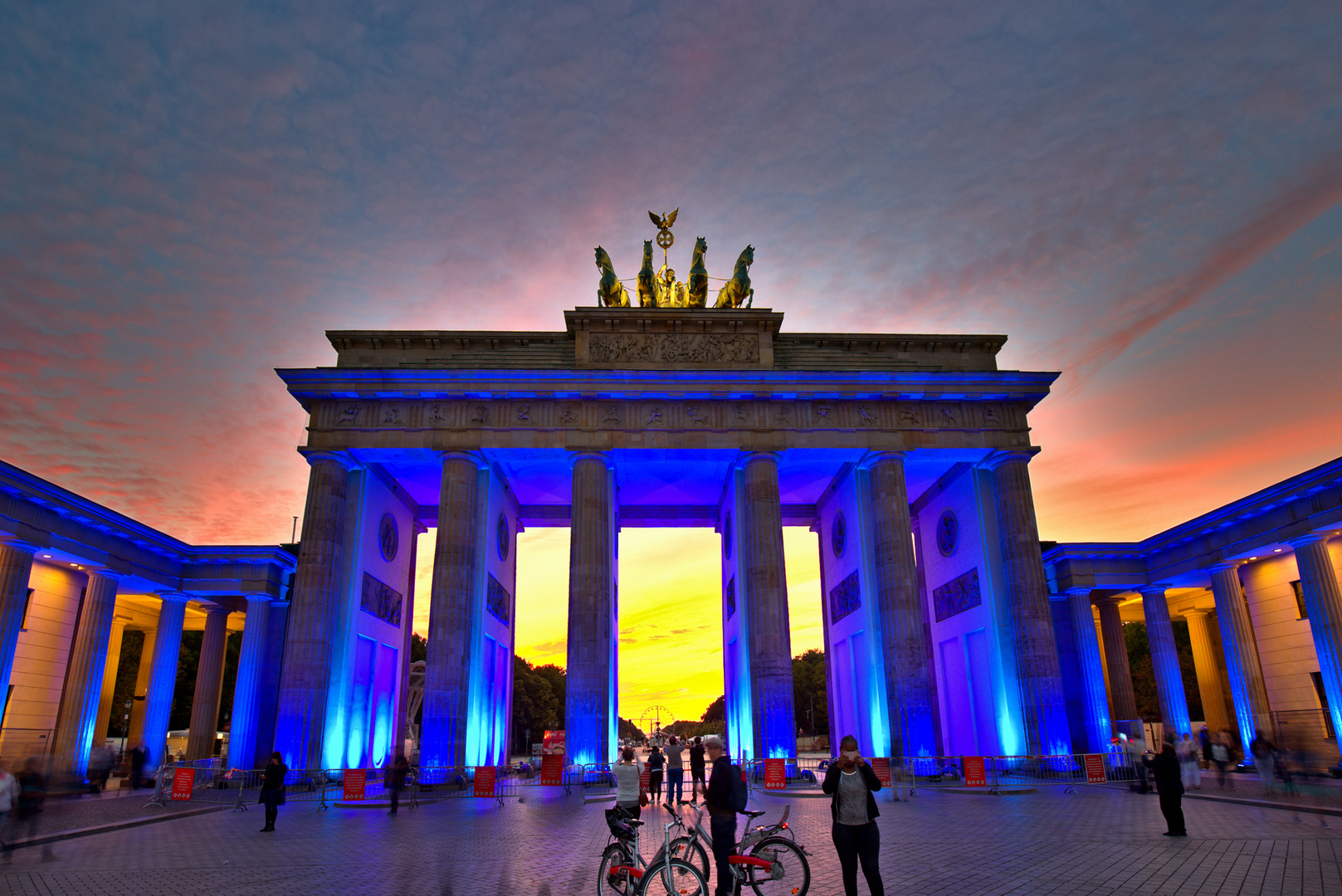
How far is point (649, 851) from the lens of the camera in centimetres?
1295

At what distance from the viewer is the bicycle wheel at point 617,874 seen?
8406 mm

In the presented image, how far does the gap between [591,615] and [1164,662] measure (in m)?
28.1

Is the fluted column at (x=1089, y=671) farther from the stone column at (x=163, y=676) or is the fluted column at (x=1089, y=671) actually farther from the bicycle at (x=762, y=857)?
the stone column at (x=163, y=676)

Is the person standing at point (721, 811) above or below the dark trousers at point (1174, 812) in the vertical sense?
above

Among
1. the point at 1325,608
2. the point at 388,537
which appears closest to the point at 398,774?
the point at 388,537

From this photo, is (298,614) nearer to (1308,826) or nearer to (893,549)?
(893,549)

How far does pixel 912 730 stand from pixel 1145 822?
45.4 feet

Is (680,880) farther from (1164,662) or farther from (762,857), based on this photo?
(1164,662)

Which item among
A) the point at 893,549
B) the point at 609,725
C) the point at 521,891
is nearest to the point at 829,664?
the point at 893,549

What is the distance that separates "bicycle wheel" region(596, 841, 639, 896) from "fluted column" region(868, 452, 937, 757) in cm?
2250

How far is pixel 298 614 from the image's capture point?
29.1m

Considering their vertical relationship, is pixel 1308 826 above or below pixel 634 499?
below

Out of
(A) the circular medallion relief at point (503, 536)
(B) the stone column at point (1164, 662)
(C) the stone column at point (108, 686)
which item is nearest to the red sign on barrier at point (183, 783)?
(A) the circular medallion relief at point (503, 536)

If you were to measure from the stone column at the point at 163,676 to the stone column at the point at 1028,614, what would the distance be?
37419 mm
